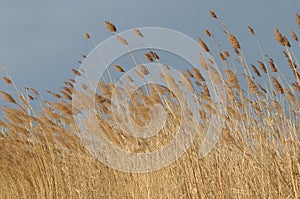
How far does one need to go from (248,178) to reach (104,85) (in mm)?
1405

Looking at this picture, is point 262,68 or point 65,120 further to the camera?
point 65,120

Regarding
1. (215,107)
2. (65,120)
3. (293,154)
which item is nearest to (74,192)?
(65,120)

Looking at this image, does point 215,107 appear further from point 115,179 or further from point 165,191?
point 115,179

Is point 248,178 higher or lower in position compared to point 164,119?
lower

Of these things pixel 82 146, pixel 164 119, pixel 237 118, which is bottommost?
pixel 237 118

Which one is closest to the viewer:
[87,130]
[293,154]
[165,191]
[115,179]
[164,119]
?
[293,154]

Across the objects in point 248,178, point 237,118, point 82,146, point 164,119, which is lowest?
point 248,178

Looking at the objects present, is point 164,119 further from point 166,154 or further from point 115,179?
point 115,179

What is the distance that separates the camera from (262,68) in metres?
2.62

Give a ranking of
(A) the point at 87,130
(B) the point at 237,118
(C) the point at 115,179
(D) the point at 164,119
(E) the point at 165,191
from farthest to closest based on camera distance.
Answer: (A) the point at 87,130
(C) the point at 115,179
(D) the point at 164,119
(E) the point at 165,191
(B) the point at 237,118

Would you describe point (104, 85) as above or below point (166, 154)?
above

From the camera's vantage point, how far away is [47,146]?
15.2 feet

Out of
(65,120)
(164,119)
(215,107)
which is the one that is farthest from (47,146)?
(215,107)

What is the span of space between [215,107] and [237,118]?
154mm
